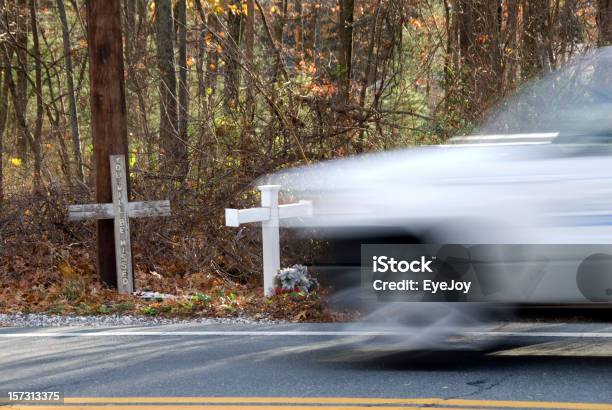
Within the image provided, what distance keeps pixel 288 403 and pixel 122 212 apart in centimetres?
500

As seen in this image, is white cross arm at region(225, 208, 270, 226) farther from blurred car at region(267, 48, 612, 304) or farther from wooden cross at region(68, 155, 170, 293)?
blurred car at region(267, 48, 612, 304)

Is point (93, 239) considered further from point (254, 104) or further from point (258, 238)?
point (254, 104)

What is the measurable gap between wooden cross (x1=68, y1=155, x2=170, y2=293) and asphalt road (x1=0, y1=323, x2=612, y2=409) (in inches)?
86.3

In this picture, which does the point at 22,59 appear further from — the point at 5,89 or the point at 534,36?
the point at 534,36

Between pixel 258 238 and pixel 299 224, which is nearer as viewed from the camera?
pixel 299 224

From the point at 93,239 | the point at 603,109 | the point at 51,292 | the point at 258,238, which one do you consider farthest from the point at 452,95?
the point at 603,109

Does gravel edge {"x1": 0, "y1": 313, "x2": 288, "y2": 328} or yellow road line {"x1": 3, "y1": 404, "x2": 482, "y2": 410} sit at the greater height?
gravel edge {"x1": 0, "y1": 313, "x2": 288, "y2": 328}

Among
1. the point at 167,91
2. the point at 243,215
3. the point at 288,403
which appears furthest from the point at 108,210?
the point at 167,91

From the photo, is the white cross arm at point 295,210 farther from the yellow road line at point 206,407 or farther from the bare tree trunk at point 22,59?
the bare tree trunk at point 22,59

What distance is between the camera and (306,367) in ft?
21.6

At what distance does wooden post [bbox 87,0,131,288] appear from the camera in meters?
10.2

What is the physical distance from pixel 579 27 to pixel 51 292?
32.1ft

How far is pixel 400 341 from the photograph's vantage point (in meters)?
6.63

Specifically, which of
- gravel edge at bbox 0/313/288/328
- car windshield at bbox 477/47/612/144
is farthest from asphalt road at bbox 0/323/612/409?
car windshield at bbox 477/47/612/144
